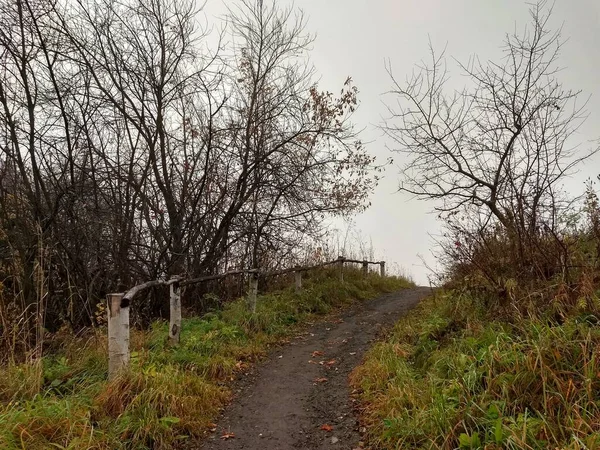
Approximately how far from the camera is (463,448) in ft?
9.48

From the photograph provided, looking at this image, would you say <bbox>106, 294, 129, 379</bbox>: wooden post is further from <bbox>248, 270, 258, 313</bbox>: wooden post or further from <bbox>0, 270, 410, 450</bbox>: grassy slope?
<bbox>248, 270, 258, 313</bbox>: wooden post

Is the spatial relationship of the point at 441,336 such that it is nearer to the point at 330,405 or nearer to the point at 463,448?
the point at 330,405

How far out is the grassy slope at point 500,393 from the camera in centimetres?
275

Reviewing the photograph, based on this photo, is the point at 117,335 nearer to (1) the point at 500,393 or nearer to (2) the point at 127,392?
(2) the point at 127,392

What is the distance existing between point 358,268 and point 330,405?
31.6 feet

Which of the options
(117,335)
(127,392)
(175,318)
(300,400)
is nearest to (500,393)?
(300,400)

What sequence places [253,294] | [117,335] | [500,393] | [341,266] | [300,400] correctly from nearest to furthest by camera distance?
1. [500,393]
2. [117,335]
3. [300,400]
4. [253,294]
5. [341,266]

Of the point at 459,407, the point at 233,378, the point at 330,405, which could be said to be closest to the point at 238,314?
→ the point at 233,378

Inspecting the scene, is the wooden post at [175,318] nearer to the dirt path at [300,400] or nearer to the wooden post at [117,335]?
the dirt path at [300,400]

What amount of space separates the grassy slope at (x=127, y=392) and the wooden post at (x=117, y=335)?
6.7 inches

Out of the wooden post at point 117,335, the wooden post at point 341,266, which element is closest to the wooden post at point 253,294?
the wooden post at point 117,335

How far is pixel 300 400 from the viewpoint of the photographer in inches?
185

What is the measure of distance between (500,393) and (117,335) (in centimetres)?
373

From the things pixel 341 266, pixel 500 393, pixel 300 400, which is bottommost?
pixel 300 400
